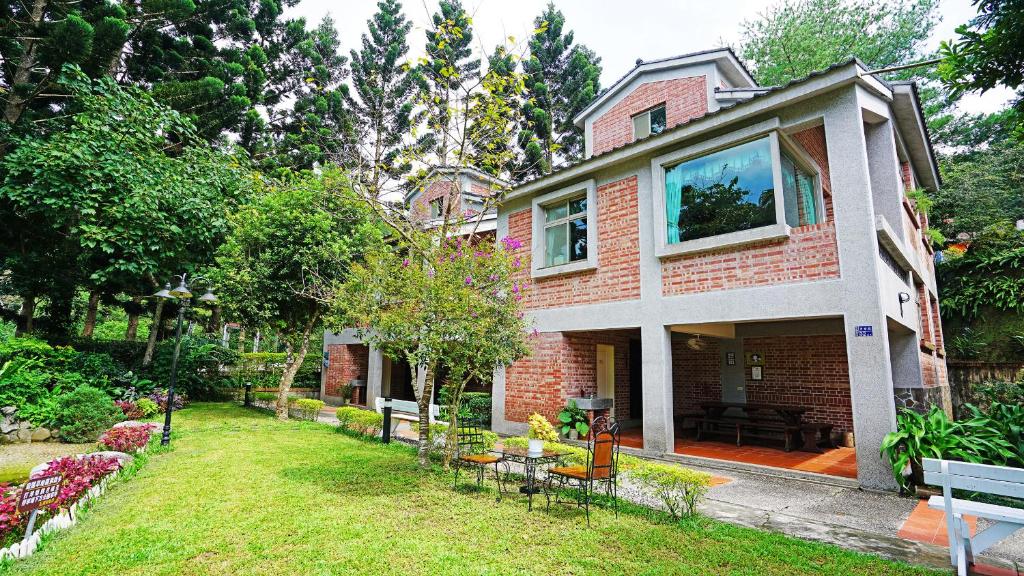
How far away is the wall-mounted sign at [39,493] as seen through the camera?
14.6 feet

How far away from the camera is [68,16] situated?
1270cm

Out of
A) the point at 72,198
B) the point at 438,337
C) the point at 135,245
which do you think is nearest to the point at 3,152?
the point at 72,198

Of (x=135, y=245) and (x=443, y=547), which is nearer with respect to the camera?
(x=443, y=547)

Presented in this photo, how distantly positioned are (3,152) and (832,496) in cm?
2148

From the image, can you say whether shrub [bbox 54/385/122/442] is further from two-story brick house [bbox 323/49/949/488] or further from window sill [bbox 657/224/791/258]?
window sill [bbox 657/224/791/258]

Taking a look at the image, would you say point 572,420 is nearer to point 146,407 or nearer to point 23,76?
point 146,407

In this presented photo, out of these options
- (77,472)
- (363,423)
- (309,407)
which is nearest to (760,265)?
(363,423)

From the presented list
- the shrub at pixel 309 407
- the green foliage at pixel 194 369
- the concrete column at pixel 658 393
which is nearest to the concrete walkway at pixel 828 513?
the concrete column at pixel 658 393

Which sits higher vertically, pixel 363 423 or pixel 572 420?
pixel 572 420

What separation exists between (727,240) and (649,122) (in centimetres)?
634

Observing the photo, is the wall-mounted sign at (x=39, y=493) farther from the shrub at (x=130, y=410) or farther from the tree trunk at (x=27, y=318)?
the tree trunk at (x=27, y=318)

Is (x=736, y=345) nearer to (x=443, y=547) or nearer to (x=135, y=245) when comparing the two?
(x=443, y=547)

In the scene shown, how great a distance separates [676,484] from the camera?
16.8 ft

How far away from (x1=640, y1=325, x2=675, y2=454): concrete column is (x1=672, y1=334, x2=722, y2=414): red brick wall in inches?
145
